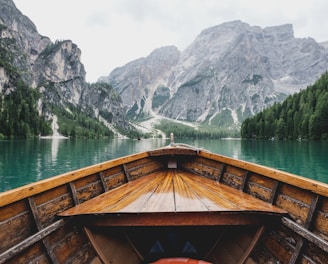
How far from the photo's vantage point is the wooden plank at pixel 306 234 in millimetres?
4285

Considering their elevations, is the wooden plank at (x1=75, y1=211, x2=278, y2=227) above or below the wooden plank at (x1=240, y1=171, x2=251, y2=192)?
below

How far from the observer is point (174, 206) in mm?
5934

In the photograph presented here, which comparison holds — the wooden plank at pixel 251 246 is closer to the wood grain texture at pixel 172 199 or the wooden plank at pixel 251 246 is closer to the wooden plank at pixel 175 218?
the wooden plank at pixel 175 218

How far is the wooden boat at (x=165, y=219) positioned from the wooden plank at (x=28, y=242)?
0.01 metres

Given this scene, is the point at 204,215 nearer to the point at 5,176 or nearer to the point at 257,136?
the point at 5,176

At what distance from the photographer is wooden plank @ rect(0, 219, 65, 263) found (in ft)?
13.2

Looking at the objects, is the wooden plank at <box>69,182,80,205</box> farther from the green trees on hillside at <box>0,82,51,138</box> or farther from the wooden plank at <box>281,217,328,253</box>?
the green trees on hillside at <box>0,82,51,138</box>

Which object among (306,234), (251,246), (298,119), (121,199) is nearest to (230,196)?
(251,246)

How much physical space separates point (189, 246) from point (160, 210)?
2.02 metres

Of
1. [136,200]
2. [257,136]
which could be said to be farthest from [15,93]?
[136,200]

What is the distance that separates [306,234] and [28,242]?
4.96m

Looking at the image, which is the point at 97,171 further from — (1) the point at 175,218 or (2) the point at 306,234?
(2) the point at 306,234

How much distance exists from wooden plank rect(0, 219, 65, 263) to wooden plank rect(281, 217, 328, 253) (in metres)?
4.66

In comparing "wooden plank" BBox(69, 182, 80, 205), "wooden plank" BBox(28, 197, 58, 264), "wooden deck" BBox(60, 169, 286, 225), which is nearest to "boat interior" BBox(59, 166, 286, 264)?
"wooden deck" BBox(60, 169, 286, 225)
